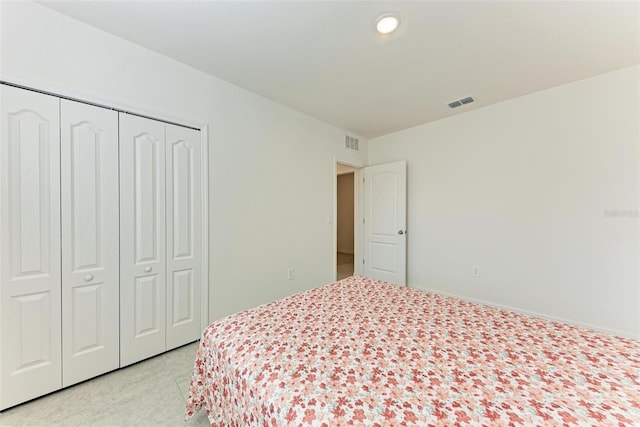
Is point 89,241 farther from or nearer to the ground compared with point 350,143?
nearer to the ground

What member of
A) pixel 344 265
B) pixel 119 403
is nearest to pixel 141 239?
pixel 119 403

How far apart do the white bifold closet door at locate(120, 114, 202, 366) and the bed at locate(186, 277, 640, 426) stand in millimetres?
960

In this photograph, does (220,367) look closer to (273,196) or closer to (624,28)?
(273,196)

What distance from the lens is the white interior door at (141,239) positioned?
1827 mm

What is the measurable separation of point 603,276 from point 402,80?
267 cm

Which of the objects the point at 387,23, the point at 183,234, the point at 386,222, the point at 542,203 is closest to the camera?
the point at 387,23

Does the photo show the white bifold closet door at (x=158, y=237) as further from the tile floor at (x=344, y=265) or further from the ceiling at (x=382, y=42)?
the tile floor at (x=344, y=265)

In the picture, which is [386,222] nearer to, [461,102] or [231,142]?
[461,102]

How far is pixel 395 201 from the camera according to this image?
3643mm

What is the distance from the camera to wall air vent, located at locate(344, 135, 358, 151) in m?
3.73

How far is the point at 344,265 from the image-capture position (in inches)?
216

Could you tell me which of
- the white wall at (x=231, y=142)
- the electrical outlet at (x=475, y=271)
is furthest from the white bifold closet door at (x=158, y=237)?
the electrical outlet at (x=475, y=271)

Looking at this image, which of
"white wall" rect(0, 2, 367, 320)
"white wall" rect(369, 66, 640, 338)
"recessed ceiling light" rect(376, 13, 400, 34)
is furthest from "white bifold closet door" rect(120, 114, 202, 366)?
"white wall" rect(369, 66, 640, 338)

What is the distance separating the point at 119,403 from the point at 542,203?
13.1 feet
